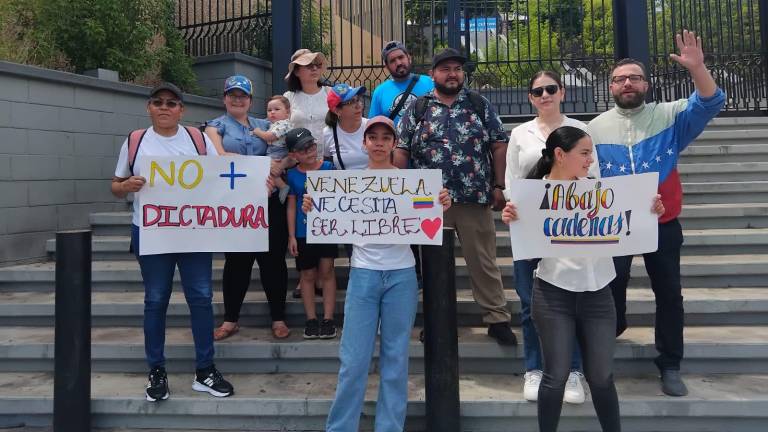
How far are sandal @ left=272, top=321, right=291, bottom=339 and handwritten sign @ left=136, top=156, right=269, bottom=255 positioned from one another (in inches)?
31.0

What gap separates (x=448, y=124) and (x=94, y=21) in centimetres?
521

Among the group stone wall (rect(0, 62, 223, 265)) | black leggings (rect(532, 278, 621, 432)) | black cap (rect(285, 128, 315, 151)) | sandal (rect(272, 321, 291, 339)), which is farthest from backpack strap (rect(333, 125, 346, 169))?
stone wall (rect(0, 62, 223, 265))

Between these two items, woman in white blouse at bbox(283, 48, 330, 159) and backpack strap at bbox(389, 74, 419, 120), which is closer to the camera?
backpack strap at bbox(389, 74, 419, 120)

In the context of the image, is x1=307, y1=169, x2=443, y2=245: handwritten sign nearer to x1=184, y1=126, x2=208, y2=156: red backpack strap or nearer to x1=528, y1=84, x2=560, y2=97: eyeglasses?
x1=528, y1=84, x2=560, y2=97: eyeglasses

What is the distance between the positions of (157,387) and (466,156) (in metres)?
2.44

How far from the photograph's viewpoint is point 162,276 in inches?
125

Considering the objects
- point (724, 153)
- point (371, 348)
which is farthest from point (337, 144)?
point (724, 153)

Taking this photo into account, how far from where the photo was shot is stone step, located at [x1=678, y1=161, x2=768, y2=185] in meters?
6.01

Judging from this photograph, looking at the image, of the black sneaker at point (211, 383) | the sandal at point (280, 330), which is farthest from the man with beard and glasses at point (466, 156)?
the black sneaker at point (211, 383)

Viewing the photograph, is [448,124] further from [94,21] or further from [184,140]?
[94,21]

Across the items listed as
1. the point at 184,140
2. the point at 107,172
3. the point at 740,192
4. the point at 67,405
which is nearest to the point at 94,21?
the point at 107,172

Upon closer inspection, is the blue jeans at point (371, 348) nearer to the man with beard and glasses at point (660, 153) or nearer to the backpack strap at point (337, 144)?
the backpack strap at point (337, 144)

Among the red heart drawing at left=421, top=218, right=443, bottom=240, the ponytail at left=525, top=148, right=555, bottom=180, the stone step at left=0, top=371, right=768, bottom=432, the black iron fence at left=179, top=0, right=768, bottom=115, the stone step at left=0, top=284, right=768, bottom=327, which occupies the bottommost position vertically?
the stone step at left=0, top=371, right=768, bottom=432

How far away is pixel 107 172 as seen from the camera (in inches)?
238
